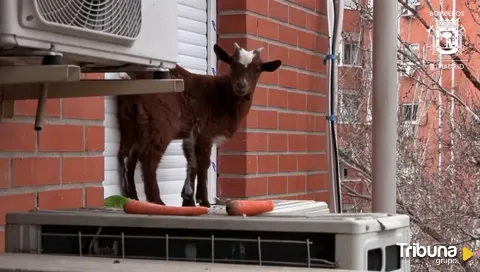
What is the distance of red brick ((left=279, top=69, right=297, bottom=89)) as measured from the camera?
3.45 meters

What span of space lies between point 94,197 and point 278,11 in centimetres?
145

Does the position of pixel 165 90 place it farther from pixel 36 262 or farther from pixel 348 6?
pixel 348 6

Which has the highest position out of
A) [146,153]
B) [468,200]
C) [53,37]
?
[53,37]

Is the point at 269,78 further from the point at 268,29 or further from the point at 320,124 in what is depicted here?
the point at 320,124

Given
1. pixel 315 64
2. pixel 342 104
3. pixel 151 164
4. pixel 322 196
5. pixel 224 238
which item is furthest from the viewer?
pixel 342 104

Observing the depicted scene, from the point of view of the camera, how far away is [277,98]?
341cm

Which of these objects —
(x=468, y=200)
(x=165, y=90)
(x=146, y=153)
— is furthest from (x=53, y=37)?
(x=468, y=200)

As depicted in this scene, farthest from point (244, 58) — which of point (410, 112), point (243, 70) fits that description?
point (410, 112)

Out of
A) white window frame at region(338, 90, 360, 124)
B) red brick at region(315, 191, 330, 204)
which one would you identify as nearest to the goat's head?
red brick at region(315, 191, 330, 204)

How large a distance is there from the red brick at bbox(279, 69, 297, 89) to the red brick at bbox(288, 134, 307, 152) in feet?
0.74

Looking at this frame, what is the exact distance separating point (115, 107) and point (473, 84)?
4.91 meters

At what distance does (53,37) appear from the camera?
A: 4.41 feet

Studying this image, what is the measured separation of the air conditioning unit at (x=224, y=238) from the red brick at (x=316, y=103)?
2.22m

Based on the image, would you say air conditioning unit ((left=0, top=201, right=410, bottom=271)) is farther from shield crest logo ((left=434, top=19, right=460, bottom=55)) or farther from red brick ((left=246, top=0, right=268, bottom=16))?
shield crest logo ((left=434, top=19, right=460, bottom=55))
